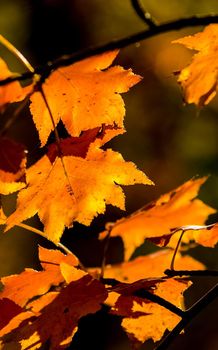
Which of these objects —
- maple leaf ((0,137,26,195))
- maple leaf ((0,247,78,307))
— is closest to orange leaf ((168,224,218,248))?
maple leaf ((0,247,78,307))

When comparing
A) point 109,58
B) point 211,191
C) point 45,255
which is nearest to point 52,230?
point 45,255

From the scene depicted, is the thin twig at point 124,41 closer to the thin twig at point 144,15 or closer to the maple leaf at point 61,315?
the thin twig at point 144,15

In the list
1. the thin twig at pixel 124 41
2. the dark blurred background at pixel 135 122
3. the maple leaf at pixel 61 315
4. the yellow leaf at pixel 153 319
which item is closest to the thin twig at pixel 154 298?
the maple leaf at pixel 61 315

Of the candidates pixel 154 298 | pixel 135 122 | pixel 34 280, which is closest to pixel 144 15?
pixel 154 298

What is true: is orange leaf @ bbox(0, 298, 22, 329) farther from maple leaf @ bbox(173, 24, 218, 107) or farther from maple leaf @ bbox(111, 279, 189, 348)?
maple leaf @ bbox(173, 24, 218, 107)

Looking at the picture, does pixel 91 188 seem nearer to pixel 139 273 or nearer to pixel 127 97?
pixel 139 273

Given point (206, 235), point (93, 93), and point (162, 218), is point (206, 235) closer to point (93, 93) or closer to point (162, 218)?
point (162, 218)
